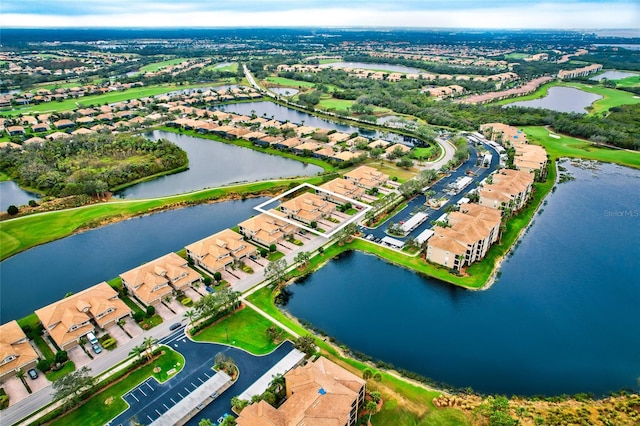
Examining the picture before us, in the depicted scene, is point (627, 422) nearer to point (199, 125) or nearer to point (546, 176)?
point (546, 176)

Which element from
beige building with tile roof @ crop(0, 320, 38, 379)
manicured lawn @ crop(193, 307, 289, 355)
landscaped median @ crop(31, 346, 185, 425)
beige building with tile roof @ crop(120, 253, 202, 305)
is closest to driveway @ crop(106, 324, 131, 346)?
landscaped median @ crop(31, 346, 185, 425)

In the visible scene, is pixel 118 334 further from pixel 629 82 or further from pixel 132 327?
pixel 629 82

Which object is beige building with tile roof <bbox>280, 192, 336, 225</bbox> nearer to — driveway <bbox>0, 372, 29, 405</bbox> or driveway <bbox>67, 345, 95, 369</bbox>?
driveway <bbox>67, 345, 95, 369</bbox>

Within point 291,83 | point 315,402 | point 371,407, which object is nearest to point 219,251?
point 315,402

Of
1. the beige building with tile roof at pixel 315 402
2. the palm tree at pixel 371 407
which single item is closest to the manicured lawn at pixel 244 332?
the beige building with tile roof at pixel 315 402

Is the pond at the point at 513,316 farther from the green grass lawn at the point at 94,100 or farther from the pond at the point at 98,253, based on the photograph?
the green grass lawn at the point at 94,100

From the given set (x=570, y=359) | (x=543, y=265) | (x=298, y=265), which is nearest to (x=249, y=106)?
(x=298, y=265)

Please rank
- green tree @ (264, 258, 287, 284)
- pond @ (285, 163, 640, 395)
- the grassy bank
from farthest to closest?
the grassy bank
green tree @ (264, 258, 287, 284)
pond @ (285, 163, 640, 395)
